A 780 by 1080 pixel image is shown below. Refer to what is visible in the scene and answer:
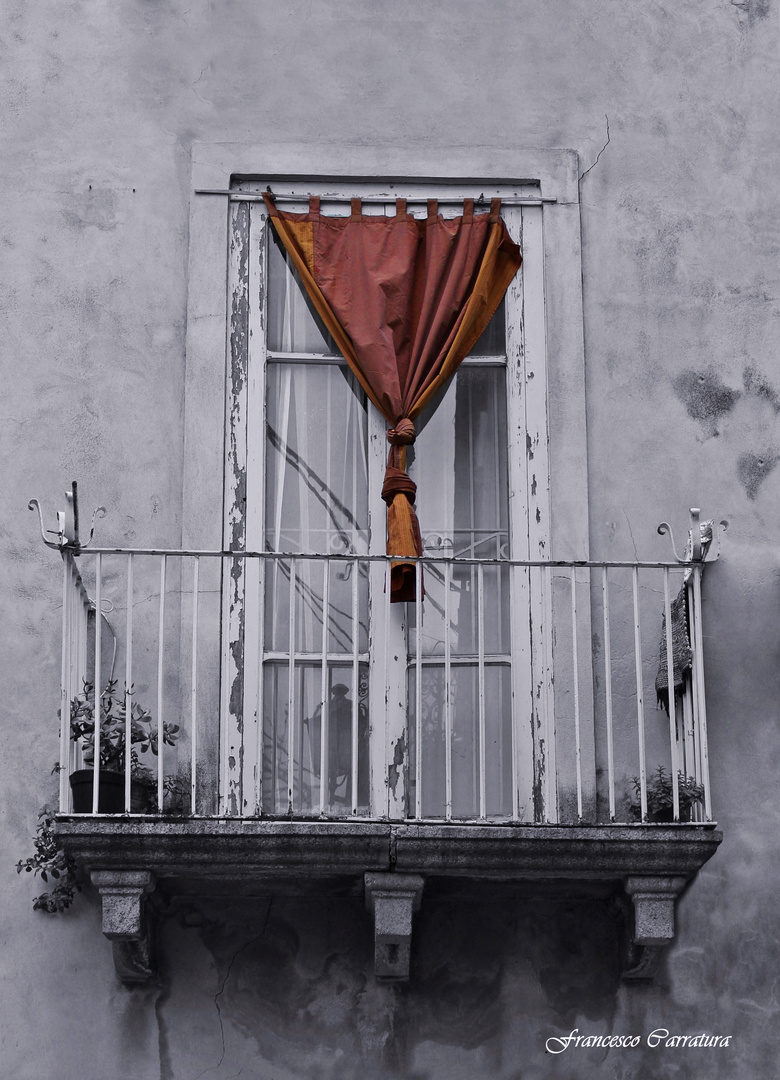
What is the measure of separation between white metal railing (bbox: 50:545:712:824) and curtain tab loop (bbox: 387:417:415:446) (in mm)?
481

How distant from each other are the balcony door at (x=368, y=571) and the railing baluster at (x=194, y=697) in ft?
0.39

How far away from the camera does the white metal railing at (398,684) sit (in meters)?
7.42

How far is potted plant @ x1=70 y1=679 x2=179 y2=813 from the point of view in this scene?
717 cm

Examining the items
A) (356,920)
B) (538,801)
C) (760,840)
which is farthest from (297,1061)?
(760,840)

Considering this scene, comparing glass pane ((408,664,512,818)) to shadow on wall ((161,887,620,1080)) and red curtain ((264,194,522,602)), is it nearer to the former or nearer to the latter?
shadow on wall ((161,887,620,1080))

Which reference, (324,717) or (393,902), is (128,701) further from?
(393,902)

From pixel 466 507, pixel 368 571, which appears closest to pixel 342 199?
pixel 466 507

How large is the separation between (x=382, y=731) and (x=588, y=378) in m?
1.68

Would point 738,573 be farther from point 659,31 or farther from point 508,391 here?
point 659,31

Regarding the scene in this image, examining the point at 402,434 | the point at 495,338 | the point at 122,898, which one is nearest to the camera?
the point at 122,898

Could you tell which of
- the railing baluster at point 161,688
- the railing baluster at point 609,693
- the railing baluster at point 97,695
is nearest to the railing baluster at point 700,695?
Result: the railing baluster at point 609,693

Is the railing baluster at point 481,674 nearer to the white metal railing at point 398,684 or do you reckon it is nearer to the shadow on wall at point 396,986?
the white metal railing at point 398,684

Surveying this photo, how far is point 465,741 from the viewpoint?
772 centimetres

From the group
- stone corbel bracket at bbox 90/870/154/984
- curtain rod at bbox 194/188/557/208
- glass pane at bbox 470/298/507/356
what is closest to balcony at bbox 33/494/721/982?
stone corbel bracket at bbox 90/870/154/984
